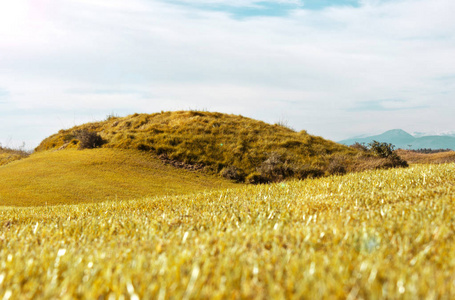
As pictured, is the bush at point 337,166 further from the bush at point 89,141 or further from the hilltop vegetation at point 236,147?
the bush at point 89,141

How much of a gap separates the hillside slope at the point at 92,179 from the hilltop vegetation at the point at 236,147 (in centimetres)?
143

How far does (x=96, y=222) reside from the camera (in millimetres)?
5312

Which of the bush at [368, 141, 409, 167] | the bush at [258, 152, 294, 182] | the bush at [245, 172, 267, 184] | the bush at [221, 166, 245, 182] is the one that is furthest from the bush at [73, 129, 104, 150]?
the bush at [368, 141, 409, 167]

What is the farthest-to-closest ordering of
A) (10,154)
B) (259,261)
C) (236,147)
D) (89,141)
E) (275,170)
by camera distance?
(10,154), (89,141), (236,147), (275,170), (259,261)

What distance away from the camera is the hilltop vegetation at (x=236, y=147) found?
2161cm

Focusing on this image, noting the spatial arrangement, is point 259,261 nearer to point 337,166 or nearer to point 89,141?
point 337,166

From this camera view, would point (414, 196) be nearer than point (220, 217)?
No

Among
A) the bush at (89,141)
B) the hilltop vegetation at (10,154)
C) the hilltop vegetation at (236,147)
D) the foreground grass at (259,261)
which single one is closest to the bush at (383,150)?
the hilltop vegetation at (236,147)

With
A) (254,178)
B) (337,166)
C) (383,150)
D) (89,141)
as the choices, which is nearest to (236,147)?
(254,178)

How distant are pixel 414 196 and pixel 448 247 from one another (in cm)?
273

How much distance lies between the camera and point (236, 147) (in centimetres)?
2414

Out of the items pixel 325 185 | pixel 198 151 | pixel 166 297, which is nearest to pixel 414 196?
pixel 325 185

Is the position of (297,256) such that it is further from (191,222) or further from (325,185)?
(325,185)

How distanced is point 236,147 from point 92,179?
9559mm
